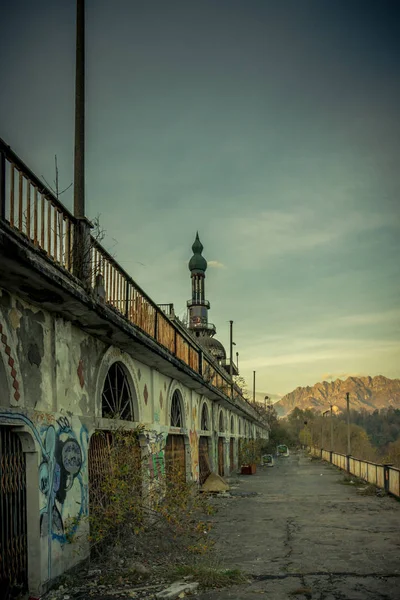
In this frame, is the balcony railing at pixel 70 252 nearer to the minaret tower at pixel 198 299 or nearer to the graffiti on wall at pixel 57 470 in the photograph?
the graffiti on wall at pixel 57 470

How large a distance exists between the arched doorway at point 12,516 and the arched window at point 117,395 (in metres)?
3.24

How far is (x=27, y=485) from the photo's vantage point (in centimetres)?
722

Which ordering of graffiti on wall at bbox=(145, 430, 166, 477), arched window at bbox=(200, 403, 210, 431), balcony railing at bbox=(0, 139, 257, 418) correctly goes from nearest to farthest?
balcony railing at bbox=(0, 139, 257, 418)
graffiti on wall at bbox=(145, 430, 166, 477)
arched window at bbox=(200, 403, 210, 431)

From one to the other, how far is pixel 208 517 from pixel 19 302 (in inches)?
398

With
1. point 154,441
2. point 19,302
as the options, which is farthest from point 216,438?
point 19,302

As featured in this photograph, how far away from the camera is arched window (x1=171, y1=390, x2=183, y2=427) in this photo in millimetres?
17356

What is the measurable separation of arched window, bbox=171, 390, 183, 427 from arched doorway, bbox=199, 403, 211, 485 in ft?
17.3

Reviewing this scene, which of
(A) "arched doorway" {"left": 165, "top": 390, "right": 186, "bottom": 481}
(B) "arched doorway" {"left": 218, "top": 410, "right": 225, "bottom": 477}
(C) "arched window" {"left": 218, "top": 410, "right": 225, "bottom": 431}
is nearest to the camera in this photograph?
(A) "arched doorway" {"left": 165, "top": 390, "right": 186, "bottom": 481}

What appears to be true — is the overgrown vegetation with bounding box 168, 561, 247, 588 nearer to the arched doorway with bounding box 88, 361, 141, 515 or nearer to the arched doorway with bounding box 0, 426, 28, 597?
the arched doorway with bounding box 88, 361, 141, 515

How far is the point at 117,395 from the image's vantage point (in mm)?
11430

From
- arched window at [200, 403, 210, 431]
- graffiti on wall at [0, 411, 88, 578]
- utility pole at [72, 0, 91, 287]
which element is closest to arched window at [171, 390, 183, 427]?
arched window at [200, 403, 210, 431]

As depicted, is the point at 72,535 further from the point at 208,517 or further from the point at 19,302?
the point at 208,517

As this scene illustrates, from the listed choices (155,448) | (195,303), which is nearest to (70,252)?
(155,448)

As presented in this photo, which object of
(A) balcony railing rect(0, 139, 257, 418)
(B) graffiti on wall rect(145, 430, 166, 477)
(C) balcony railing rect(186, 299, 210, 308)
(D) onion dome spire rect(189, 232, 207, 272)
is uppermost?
(D) onion dome spire rect(189, 232, 207, 272)
